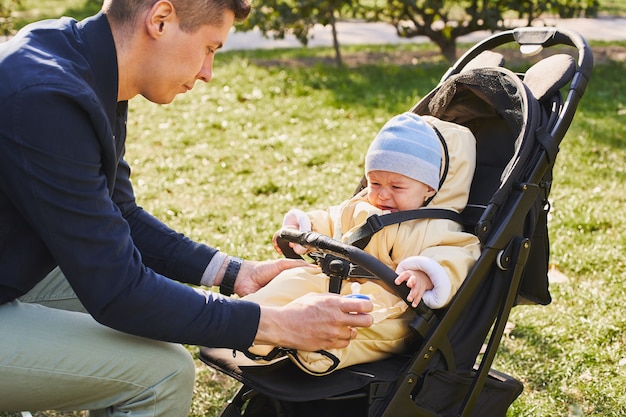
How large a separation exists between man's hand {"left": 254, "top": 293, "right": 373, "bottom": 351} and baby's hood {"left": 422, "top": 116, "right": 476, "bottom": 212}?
64cm

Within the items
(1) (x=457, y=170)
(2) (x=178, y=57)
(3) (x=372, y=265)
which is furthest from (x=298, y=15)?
(3) (x=372, y=265)

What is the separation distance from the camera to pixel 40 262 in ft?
7.90

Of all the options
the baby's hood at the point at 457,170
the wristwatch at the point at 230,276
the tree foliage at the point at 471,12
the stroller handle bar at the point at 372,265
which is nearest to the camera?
the stroller handle bar at the point at 372,265

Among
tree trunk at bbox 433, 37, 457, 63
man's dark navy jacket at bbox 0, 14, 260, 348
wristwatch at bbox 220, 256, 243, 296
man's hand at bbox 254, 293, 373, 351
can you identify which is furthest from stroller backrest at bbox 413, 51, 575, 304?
tree trunk at bbox 433, 37, 457, 63

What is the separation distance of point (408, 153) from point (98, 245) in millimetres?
1116

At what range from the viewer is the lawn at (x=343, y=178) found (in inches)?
146

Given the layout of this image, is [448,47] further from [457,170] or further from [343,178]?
[457,170]

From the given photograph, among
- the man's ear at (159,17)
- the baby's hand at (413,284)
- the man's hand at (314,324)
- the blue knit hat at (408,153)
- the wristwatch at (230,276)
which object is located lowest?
the wristwatch at (230,276)

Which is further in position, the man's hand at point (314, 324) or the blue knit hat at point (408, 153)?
the blue knit hat at point (408, 153)

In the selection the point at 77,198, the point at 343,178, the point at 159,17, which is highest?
the point at 159,17

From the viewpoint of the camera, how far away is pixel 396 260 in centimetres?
282

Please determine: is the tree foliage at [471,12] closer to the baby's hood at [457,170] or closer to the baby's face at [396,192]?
the baby's hood at [457,170]

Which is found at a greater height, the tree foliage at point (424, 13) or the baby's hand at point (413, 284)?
the baby's hand at point (413, 284)

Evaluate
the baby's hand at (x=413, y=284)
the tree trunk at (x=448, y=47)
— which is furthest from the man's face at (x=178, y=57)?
the tree trunk at (x=448, y=47)
